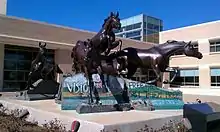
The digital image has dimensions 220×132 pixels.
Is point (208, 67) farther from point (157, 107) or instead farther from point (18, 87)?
point (157, 107)

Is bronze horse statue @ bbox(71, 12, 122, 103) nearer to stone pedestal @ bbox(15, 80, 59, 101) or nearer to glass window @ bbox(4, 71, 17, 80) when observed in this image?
stone pedestal @ bbox(15, 80, 59, 101)

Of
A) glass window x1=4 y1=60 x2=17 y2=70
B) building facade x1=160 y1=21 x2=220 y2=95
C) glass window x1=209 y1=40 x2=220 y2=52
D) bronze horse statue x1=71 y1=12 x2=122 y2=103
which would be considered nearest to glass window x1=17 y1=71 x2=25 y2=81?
glass window x1=4 y1=60 x2=17 y2=70

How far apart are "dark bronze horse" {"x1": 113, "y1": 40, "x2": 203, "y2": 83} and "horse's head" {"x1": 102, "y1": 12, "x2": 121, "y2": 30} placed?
2533mm

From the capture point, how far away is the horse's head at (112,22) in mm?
9812

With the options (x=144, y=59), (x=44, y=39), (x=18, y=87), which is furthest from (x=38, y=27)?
(x=144, y=59)

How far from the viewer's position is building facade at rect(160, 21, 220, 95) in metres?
32.6

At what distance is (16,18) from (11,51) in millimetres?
2868

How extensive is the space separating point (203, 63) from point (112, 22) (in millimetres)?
26430

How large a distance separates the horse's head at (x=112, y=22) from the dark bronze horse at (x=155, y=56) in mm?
2533

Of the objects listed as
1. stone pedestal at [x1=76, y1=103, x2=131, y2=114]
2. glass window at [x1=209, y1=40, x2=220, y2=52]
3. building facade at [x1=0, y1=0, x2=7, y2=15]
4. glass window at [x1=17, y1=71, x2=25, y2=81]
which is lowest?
stone pedestal at [x1=76, y1=103, x2=131, y2=114]

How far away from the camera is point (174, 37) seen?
126 ft

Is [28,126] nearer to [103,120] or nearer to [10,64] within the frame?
[103,120]

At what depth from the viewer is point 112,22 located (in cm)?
992

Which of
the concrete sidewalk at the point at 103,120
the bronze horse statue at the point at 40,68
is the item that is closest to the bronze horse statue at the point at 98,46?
the concrete sidewalk at the point at 103,120
